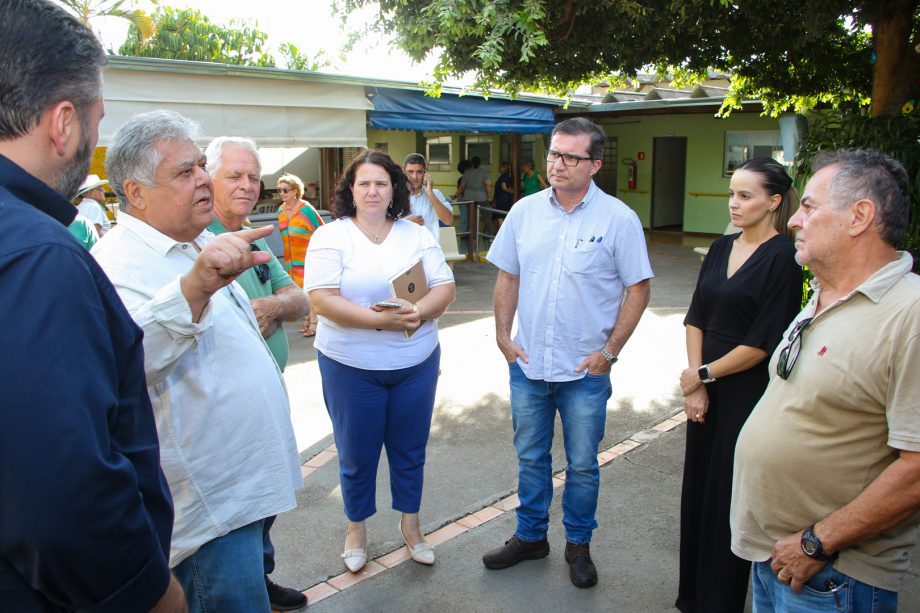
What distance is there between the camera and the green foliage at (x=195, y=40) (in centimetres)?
2719

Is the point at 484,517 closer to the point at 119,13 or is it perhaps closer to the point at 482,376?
the point at 482,376

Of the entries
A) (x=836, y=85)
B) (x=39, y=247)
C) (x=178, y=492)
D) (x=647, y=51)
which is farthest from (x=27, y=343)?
(x=836, y=85)

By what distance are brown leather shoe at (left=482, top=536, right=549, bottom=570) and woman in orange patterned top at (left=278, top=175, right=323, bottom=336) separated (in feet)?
15.8

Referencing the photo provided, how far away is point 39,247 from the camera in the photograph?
1.14 metres

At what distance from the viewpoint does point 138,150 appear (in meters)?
2.00

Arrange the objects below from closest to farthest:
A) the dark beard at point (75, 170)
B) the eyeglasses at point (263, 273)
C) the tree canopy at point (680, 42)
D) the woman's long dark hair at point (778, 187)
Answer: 1. the dark beard at point (75, 170)
2. the woman's long dark hair at point (778, 187)
3. the eyeglasses at point (263, 273)
4. the tree canopy at point (680, 42)

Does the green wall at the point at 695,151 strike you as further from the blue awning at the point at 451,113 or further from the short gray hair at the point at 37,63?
the short gray hair at the point at 37,63

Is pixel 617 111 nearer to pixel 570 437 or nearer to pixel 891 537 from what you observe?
pixel 570 437

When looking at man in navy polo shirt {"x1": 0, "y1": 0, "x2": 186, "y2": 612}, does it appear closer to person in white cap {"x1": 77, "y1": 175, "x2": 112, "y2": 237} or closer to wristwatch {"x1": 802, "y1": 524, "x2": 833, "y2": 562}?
wristwatch {"x1": 802, "y1": 524, "x2": 833, "y2": 562}

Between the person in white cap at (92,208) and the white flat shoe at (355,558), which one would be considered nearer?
the white flat shoe at (355,558)

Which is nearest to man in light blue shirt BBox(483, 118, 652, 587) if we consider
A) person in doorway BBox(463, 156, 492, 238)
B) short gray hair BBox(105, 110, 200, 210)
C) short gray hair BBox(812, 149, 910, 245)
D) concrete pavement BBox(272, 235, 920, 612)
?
concrete pavement BBox(272, 235, 920, 612)

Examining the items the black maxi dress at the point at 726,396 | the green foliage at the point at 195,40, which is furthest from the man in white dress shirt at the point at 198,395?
the green foliage at the point at 195,40

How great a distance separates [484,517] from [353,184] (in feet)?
6.62

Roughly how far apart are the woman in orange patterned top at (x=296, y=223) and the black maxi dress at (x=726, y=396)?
17.6 feet
